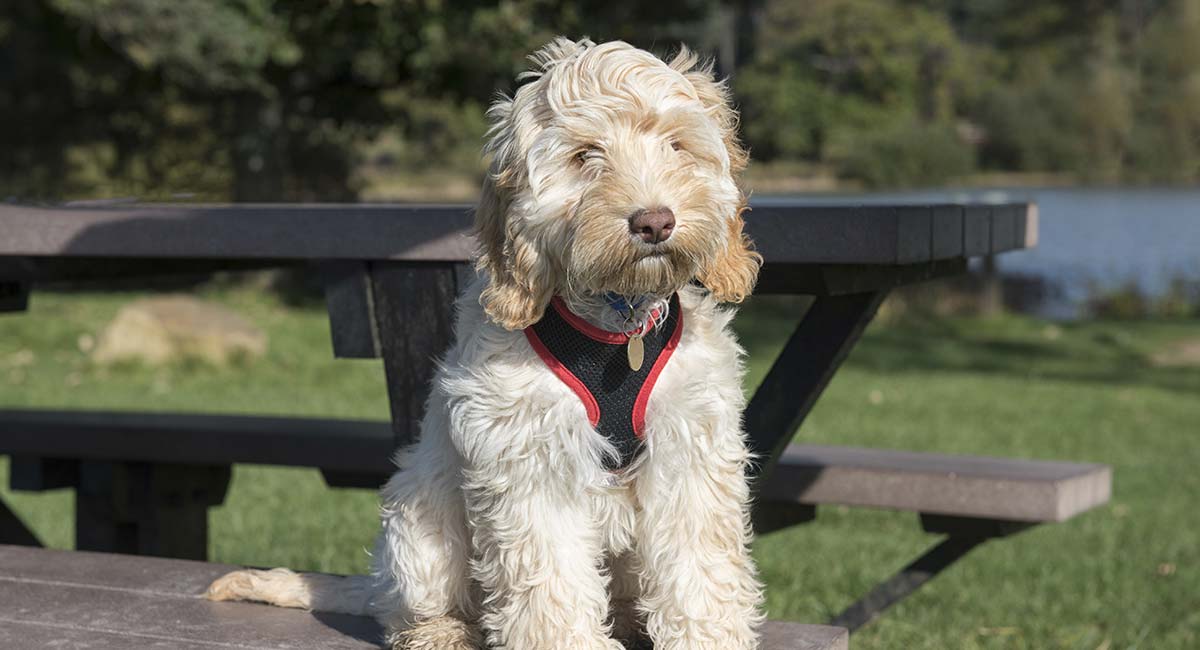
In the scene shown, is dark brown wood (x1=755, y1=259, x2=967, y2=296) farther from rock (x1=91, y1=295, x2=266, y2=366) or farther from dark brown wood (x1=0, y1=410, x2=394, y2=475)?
rock (x1=91, y1=295, x2=266, y2=366)

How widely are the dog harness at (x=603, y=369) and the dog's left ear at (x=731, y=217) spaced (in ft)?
0.50

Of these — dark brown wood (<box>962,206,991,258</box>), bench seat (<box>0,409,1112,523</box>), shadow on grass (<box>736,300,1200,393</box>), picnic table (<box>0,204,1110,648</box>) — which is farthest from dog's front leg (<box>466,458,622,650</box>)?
shadow on grass (<box>736,300,1200,393</box>)

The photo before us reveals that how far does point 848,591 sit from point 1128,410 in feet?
21.8

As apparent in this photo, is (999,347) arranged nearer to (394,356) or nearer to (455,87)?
(455,87)

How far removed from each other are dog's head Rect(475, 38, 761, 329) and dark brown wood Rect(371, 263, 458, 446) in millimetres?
928

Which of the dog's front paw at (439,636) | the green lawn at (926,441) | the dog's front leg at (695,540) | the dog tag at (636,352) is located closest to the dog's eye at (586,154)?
the dog tag at (636,352)

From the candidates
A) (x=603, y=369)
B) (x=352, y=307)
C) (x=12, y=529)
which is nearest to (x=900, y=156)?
(x=12, y=529)

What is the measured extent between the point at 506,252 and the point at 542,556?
58cm

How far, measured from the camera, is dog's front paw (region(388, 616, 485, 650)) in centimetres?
299

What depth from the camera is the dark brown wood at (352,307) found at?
3.78m

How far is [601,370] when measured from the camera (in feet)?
9.20

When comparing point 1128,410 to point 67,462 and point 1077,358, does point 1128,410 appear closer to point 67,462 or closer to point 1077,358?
point 1077,358

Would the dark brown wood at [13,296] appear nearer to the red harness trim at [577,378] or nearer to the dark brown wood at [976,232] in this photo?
the red harness trim at [577,378]

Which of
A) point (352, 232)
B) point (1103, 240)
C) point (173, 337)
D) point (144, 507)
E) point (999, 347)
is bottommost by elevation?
point (1103, 240)
